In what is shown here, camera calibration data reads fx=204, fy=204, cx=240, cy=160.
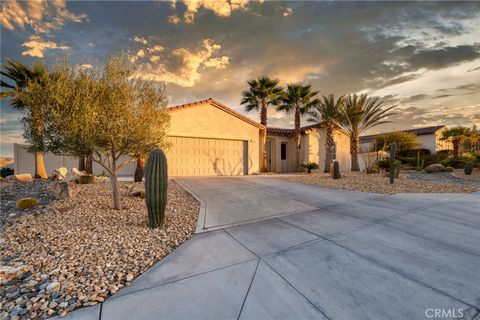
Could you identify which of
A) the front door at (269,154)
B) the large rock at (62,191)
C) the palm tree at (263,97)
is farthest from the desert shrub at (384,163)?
the large rock at (62,191)

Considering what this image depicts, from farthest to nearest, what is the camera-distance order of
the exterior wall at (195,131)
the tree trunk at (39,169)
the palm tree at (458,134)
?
the palm tree at (458,134)
the exterior wall at (195,131)
the tree trunk at (39,169)

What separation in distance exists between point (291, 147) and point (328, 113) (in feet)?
16.4

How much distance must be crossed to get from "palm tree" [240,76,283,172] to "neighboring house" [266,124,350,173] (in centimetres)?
199

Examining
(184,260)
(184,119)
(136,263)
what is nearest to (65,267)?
(136,263)

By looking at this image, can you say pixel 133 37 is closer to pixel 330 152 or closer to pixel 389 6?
pixel 389 6

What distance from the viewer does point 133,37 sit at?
8.31m

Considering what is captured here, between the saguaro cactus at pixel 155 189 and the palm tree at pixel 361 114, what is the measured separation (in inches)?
608

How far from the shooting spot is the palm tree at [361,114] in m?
15.4

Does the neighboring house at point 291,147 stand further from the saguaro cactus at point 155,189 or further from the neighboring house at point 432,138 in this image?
the saguaro cactus at point 155,189

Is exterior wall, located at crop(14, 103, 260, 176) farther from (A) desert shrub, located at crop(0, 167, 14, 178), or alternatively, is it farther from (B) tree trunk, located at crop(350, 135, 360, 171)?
(B) tree trunk, located at crop(350, 135, 360, 171)

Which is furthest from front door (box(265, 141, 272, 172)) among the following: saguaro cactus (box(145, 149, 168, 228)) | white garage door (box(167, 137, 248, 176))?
saguaro cactus (box(145, 149, 168, 228))

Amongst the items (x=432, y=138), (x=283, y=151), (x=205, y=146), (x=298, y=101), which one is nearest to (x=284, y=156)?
(x=283, y=151)

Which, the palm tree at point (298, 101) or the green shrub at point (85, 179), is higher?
the palm tree at point (298, 101)

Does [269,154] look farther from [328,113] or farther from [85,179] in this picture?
[85,179]
